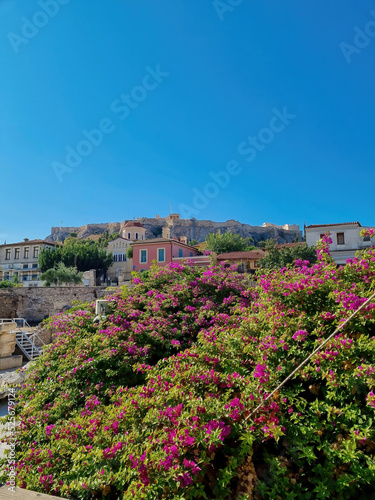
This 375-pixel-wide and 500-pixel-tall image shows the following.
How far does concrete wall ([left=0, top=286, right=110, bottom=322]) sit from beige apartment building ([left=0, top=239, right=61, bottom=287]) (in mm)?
26414

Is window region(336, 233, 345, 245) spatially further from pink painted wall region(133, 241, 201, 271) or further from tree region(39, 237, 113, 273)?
tree region(39, 237, 113, 273)

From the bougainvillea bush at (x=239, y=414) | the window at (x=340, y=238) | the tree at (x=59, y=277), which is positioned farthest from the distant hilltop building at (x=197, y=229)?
the bougainvillea bush at (x=239, y=414)

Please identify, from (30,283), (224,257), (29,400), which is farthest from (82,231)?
(29,400)

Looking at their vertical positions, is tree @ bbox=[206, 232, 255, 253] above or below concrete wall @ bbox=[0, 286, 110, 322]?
above

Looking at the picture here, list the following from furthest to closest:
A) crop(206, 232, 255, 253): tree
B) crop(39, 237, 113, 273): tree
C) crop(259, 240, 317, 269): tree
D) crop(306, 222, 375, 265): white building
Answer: crop(39, 237, 113, 273): tree → crop(206, 232, 255, 253): tree → crop(259, 240, 317, 269): tree → crop(306, 222, 375, 265): white building

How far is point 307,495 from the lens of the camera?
2.23 m

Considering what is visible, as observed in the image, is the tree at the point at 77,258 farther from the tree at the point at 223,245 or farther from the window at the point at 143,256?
the tree at the point at 223,245

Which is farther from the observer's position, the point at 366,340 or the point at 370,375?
the point at 366,340

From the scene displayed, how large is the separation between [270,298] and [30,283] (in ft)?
177

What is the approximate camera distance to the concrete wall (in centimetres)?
2865

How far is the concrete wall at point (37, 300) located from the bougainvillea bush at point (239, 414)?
27329 millimetres

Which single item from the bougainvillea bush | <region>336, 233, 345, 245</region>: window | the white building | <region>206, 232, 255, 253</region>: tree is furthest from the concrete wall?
the bougainvillea bush

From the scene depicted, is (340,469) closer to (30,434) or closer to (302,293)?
(302,293)

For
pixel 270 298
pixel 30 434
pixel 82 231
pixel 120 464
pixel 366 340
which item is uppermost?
pixel 82 231
